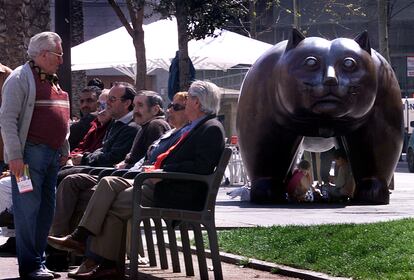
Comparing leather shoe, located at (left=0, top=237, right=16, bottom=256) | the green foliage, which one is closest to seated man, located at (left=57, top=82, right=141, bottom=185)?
leather shoe, located at (left=0, top=237, right=16, bottom=256)

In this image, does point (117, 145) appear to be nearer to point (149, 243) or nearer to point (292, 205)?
point (149, 243)

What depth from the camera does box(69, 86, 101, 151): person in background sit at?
12.3m

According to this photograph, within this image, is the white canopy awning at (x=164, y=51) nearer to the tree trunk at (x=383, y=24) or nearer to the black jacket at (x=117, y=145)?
the tree trunk at (x=383, y=24)

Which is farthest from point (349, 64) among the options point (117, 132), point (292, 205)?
point (117, 132)

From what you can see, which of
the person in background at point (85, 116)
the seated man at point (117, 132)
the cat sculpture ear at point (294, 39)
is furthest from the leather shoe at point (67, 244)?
the cat sculpture ear at point (294, 39)

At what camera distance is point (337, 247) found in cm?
988

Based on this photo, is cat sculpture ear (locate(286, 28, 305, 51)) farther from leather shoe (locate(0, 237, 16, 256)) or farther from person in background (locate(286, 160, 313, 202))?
leather shoe (locate(0, 237, 16, 256))

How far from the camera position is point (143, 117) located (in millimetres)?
10648

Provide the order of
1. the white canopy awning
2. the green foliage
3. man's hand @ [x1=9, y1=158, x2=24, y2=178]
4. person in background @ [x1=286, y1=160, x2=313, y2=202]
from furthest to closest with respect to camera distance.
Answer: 1. the white canopy awning
2. the green foliage
3. person in background @ [x1=286, y1=160, x2=313, y2=202]
4. man's hand @ [x1=9, y1=158, x2=24, y2=178]

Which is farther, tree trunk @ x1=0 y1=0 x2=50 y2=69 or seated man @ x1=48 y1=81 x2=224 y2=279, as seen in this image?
tree trunk @ x1=0 y1=0 x2=50 y2=69

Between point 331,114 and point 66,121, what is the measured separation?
7.14 metres

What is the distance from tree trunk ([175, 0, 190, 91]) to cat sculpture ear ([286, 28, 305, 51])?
3.92 meters

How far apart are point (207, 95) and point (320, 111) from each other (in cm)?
666

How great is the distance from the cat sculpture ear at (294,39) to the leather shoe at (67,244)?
25.7ft
